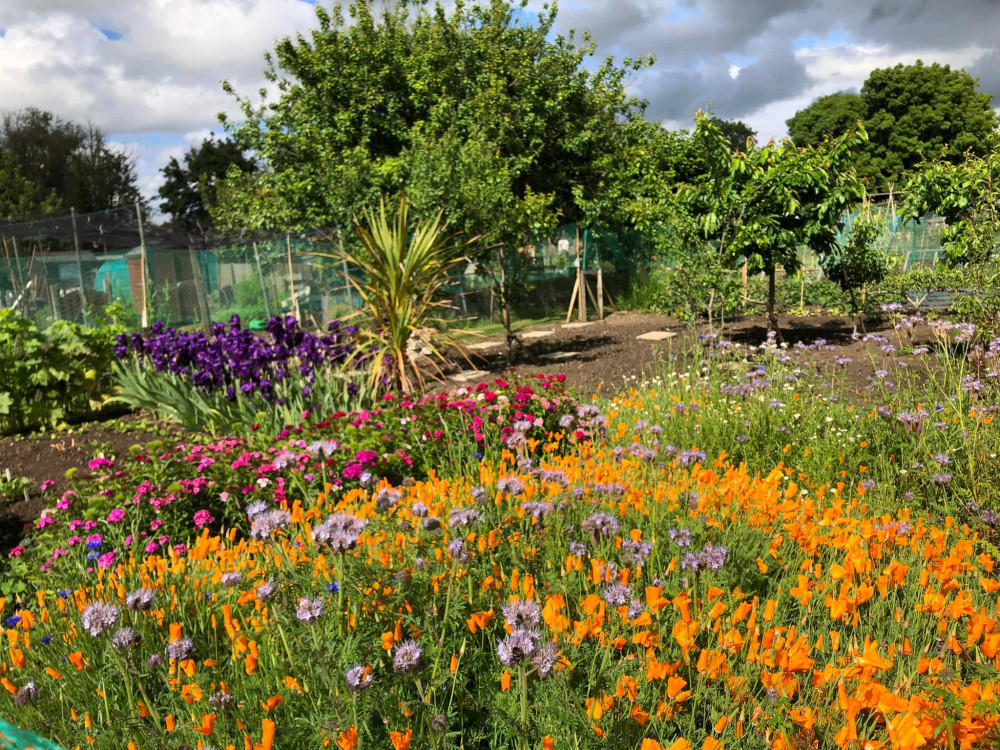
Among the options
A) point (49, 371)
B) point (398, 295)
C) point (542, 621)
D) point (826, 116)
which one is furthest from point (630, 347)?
point (826, 116)

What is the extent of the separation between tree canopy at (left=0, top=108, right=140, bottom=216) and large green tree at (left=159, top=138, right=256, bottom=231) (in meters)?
2.41

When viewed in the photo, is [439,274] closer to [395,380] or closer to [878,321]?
[395,380]

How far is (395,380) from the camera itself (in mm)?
6609

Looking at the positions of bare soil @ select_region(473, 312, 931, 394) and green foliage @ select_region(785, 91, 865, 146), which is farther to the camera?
green foliage @ select_region(785, 91, 865, 146)

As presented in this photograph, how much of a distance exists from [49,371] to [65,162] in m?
40.4

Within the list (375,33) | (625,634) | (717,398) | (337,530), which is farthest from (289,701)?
(375,33)

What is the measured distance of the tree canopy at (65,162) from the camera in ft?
126

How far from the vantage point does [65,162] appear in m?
40.4

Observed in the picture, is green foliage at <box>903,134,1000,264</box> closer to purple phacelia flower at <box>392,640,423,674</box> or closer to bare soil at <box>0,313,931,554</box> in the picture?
bare soil at <box>0,313,931,554</box>

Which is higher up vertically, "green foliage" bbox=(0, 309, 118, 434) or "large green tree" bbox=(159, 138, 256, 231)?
"large green tree" bbox=(159, 138, 256, 231)

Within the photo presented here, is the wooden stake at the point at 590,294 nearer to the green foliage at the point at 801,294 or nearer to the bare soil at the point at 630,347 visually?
the bare soil at the point at 630,347

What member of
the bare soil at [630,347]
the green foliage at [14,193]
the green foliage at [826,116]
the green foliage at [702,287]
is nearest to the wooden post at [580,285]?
the bare soil at [630,347]

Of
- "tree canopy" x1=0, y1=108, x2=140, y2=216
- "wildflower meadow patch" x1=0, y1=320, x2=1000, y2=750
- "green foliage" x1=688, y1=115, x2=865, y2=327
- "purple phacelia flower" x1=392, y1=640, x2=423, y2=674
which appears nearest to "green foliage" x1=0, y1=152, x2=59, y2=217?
"tree canopy" x1=0, y1=108, x2=140, y2=216

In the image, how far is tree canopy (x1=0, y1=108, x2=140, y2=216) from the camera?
126ft
